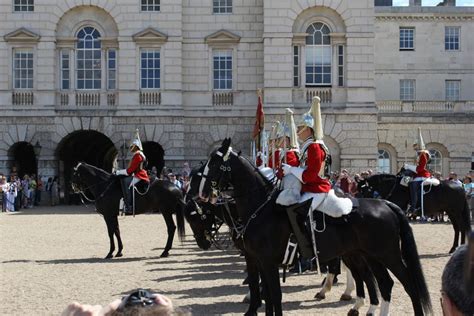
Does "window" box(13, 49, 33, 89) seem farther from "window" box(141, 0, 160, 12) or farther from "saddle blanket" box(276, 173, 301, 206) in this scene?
"saddle blanket" box(276, 173, 301, 206)

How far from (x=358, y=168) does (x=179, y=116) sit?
28.3ft

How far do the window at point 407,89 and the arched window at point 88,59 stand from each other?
1998cm

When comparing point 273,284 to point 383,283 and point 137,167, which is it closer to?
point 383,283

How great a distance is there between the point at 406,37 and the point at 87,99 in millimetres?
21145

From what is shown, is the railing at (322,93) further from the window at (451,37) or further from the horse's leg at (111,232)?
the horse's leg at (111,232)

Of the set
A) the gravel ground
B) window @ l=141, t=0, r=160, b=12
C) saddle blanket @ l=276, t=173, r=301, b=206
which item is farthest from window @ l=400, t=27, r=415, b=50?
saddle blanket @ l=276, t=173, r=301, b=206

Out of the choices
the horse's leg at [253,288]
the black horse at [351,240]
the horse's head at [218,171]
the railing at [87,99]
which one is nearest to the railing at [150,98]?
the railing at [87,99]

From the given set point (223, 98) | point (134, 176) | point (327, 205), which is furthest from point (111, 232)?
point (223, 98)

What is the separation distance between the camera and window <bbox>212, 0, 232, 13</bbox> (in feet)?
114

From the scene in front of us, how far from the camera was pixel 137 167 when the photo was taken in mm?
16688

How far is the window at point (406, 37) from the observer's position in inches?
1780

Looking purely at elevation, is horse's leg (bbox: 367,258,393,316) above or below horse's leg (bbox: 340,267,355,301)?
above

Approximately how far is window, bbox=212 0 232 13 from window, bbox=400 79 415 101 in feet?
50.3

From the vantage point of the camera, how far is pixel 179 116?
112 ft
